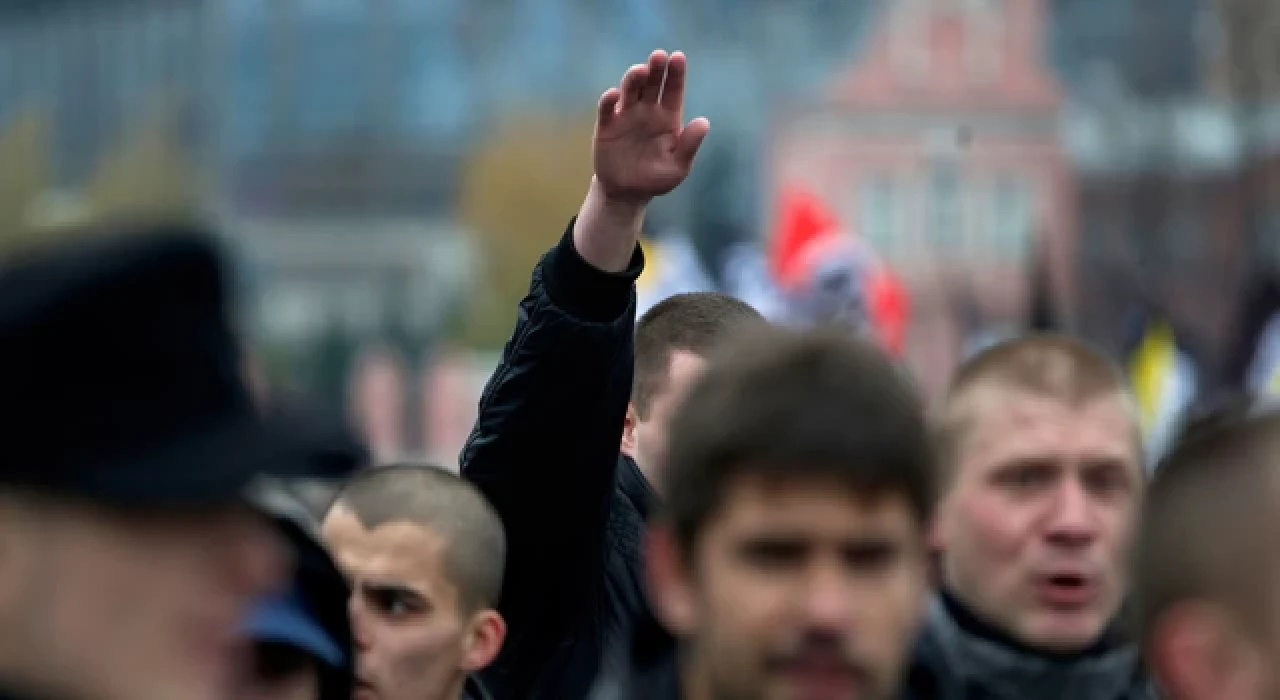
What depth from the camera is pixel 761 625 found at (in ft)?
9.03

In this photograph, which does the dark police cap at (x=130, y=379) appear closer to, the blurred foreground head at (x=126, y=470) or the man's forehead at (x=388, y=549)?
the blurred foreground head at (x=126, y=470)

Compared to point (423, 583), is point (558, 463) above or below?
above

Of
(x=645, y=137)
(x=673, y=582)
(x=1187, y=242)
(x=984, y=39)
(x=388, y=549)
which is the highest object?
(x=645, y=137)

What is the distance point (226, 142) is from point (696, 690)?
275ft

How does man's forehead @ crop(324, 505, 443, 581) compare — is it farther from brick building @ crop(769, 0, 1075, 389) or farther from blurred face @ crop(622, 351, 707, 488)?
brick building @ crop(769, 0, 1075, 389)

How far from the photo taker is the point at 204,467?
2.28 meters

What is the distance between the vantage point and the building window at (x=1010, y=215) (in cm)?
7062

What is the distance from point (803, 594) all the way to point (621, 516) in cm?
162

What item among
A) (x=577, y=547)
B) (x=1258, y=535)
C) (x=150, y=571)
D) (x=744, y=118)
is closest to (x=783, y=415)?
(x=1258, y=535)

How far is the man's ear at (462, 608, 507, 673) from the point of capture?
3971 millimetres

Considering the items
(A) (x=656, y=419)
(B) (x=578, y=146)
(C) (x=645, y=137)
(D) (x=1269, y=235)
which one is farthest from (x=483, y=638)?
(B) (x=578, y=146)

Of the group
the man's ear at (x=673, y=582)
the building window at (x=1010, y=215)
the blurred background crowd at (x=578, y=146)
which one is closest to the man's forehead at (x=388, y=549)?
the man's ear at (x=673, y=582)

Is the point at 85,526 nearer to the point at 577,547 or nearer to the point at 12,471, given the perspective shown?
the point at 12,471

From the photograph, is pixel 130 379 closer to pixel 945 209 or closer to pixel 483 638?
pixel 483 638
